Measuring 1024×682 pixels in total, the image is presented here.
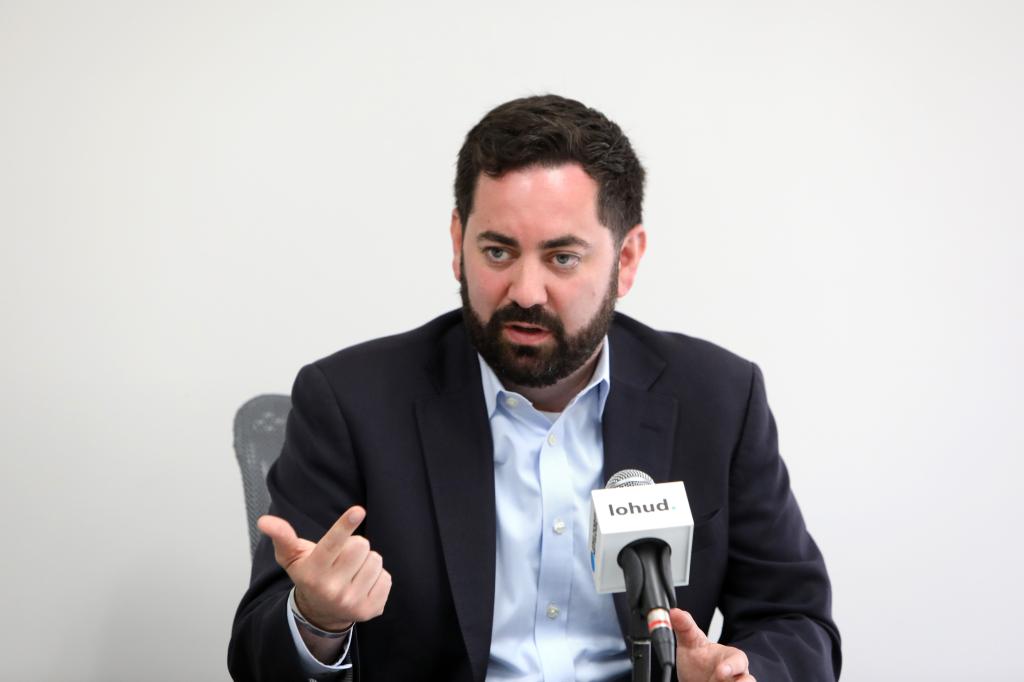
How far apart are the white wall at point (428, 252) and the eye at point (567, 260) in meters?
1.19

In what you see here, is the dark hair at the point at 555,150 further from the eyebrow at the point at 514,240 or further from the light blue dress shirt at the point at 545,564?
the light blue dress shirt at the point at 545,564

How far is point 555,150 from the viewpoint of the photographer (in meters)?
2.09

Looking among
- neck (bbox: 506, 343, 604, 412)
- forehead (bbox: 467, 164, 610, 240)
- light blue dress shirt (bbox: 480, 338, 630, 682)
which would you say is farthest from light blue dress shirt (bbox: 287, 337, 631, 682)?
forehead (bbox: 467, 164, 610, 240)

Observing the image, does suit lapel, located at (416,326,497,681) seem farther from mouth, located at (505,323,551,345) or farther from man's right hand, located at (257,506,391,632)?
man's right hand, located at (257,506,391,632)

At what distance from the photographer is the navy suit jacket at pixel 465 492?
2.02 m

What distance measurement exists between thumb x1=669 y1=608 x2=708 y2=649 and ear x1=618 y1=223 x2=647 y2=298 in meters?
0.86

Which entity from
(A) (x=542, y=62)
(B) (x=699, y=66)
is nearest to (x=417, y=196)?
(A) (x=542, y=62)

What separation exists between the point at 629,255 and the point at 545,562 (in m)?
0.69

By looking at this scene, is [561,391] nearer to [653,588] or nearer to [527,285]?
[527,285]

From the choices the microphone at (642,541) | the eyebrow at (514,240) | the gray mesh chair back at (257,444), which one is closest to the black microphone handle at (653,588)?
the microphone at (642,541)

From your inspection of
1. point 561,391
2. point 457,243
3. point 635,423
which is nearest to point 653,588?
point 635,423

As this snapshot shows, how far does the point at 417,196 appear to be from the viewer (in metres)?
3.19

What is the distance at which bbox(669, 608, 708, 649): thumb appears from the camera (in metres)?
1.57

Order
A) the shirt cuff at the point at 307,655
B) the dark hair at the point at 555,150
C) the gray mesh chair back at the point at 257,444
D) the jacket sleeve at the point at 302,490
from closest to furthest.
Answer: the shirt cuff at the point at 307,655
the jacket sleeve at the point at 302,490
the dark hair at the point at 555,150
the gray mesh chair back at the point at 257,444
